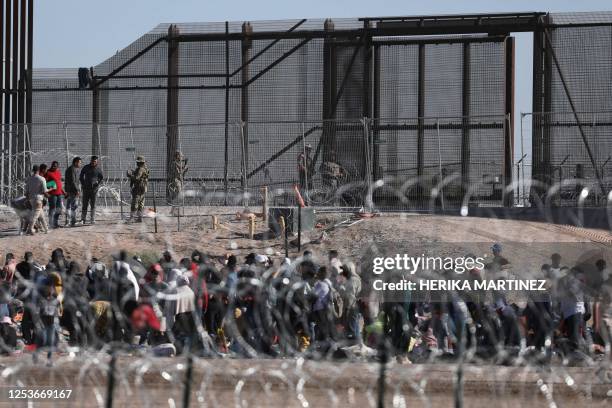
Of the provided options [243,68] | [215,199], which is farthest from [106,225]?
[243,68]

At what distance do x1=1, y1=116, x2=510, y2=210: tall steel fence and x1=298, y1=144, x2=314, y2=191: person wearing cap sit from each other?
0.02 meters

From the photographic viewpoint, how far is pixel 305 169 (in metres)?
18.3

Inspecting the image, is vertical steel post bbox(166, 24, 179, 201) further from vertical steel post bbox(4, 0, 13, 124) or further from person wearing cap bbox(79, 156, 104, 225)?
vertical steel post bbox(4, 0, 13, 124)

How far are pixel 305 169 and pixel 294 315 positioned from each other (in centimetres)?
825

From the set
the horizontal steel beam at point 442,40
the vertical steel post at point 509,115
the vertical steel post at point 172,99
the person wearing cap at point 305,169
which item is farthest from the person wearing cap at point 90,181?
the vertical steel post at point 509,115

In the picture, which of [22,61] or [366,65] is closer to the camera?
[366,65]

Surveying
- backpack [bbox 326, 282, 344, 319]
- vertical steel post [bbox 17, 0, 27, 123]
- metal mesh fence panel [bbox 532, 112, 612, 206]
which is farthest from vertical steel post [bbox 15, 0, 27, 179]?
backpack [bbox 326, 282, 344, 319]

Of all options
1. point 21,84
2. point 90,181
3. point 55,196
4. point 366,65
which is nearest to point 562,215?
point 366,65

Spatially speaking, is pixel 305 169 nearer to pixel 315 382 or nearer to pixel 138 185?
pixel 138 185

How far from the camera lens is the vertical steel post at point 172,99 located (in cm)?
1930

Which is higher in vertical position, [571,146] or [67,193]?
[571,146]

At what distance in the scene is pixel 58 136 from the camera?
66.1ft

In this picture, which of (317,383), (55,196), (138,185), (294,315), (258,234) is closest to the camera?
(317,383)

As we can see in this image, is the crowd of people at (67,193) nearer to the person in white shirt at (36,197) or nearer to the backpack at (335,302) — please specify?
the person in white shirt at (36,197)
